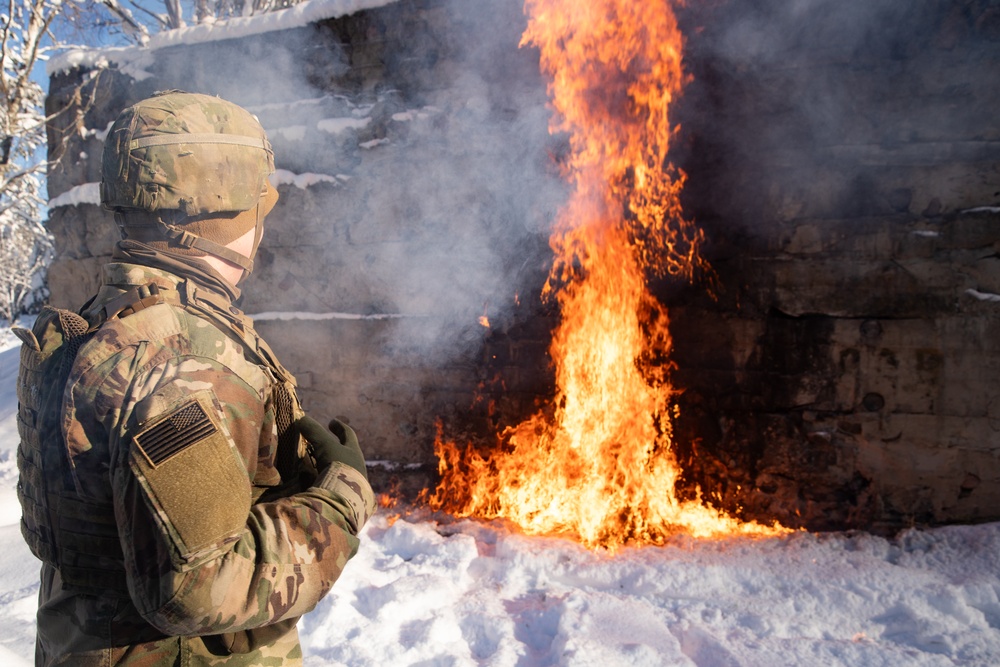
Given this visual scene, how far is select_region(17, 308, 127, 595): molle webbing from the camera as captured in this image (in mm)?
1335

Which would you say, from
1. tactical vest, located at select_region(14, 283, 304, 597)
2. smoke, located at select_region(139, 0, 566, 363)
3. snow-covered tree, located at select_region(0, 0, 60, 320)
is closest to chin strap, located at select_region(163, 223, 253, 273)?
tactical vest, located at select_region(14, 283, 304, 597)

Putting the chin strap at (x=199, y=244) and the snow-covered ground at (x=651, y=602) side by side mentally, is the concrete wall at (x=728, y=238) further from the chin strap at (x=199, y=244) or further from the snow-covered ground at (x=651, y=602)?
the chin strap at (x=199, y=244)

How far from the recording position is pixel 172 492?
3.68 ft

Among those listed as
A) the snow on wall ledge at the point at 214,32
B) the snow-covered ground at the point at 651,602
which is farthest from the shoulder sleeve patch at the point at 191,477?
the snow on wall ledge at the point at 214,32

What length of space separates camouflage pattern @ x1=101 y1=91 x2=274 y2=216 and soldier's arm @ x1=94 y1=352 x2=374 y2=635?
1.70 ft

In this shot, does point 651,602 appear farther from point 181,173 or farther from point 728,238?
point 181,173

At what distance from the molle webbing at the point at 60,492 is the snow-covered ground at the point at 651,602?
1690 mm

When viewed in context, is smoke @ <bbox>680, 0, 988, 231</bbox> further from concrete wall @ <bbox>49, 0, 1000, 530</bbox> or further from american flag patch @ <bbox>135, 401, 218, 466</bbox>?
american flag patch @ <bbox>135, 401, 218, 466</bbox>

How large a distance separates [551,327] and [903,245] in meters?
2.24

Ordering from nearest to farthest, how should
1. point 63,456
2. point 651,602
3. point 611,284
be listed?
point 63,456, point 651,602, point 611,284

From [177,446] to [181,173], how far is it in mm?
778

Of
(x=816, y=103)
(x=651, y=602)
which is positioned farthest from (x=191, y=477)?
(x=816, y=103)

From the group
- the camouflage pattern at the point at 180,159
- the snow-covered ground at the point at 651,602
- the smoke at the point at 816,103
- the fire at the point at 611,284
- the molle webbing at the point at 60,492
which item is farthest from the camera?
the fire at the point at 611,284

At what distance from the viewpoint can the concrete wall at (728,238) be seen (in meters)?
3.69
